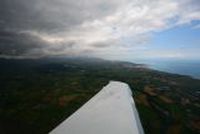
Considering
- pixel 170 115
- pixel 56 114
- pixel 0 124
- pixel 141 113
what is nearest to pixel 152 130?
pixel 141 113

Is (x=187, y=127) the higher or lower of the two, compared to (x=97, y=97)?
lower

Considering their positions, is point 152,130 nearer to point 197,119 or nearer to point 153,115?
point 153,115

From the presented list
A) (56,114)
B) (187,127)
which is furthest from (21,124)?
(187,127)

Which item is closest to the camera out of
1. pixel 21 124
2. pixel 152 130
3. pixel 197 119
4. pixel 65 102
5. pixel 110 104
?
pixel 110 104

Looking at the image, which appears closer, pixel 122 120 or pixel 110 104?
pixel 122 120

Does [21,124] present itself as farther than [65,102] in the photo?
No

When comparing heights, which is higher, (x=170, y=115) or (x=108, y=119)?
(x=108, y=119)

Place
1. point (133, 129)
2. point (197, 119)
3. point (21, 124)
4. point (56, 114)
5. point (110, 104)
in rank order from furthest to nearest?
point (197, 119) < point (56, 114) < point (21, 124) < point (110, 104) < point (133, 129)

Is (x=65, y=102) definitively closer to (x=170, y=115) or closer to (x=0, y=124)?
(x=0, y=124)

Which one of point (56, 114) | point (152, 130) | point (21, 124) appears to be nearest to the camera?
point (152, 130)
